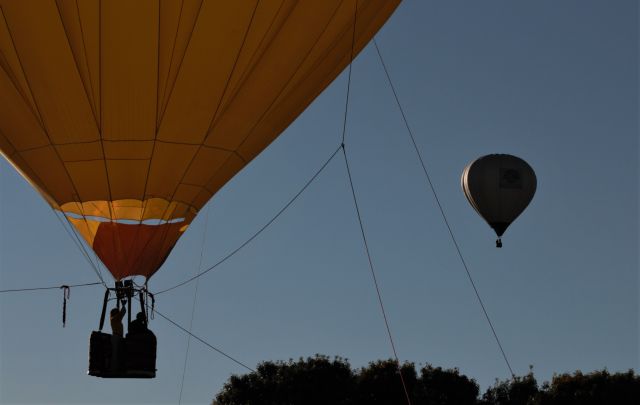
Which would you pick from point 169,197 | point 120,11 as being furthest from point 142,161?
point 120,11

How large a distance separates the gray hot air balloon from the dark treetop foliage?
29149 millimetres

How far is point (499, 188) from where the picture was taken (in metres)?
31.8

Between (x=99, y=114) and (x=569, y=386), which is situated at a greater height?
(x=569, y=386)

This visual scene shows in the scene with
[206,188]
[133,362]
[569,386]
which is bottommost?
[133,362]

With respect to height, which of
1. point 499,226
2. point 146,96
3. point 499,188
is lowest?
point 146,96

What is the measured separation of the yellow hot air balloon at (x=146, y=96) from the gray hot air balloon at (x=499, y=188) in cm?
1276

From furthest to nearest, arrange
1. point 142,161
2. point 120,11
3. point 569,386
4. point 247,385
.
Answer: point 247,385 → point 569,386 → point 142,161 → point 120,11

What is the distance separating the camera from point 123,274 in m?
18.7

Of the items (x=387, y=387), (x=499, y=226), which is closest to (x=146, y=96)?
(x=499, y=226)

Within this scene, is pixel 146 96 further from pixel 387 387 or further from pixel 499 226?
pixel 387 387

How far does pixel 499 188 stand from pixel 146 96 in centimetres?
1551

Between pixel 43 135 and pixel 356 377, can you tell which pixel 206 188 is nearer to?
pixel 43 135

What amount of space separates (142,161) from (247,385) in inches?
1909

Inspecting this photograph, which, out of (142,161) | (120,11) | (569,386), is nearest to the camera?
(120,11)
